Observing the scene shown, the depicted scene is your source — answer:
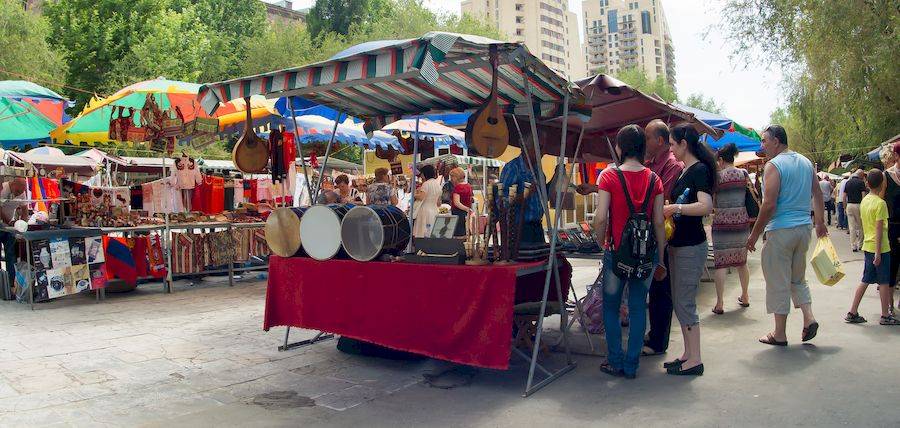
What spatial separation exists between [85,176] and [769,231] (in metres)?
19.4

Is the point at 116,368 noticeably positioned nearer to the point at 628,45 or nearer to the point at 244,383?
the point at 244,383

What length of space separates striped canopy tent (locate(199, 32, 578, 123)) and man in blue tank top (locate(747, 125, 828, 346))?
67.8 inches

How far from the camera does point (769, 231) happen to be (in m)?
4.84

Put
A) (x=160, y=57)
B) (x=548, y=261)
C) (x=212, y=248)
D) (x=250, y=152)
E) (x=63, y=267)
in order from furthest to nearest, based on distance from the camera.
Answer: (x=160, y=57) < (x=212, y=248) < (x=63, y=267) < (x=250, y=152) < (x=548, y=261)

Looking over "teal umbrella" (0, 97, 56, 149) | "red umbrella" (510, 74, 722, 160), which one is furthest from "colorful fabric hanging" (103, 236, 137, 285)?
"red umbrella" (510, 74, 722, 160)

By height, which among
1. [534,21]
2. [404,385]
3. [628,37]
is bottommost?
[404,385]

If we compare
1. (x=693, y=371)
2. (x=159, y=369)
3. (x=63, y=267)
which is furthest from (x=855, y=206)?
(x=63, y=267)

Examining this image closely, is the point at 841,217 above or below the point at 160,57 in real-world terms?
below

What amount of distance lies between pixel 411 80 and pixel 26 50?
22.6 meters

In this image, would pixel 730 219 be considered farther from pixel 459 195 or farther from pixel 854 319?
pixel 459 195

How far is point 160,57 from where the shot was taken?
22016 millimetres

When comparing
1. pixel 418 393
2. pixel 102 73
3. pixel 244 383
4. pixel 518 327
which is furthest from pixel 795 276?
pixel 102 73

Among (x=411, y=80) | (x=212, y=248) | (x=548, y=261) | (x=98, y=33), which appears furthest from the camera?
(x=98, y=33)

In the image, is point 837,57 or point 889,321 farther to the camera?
point 837,57
